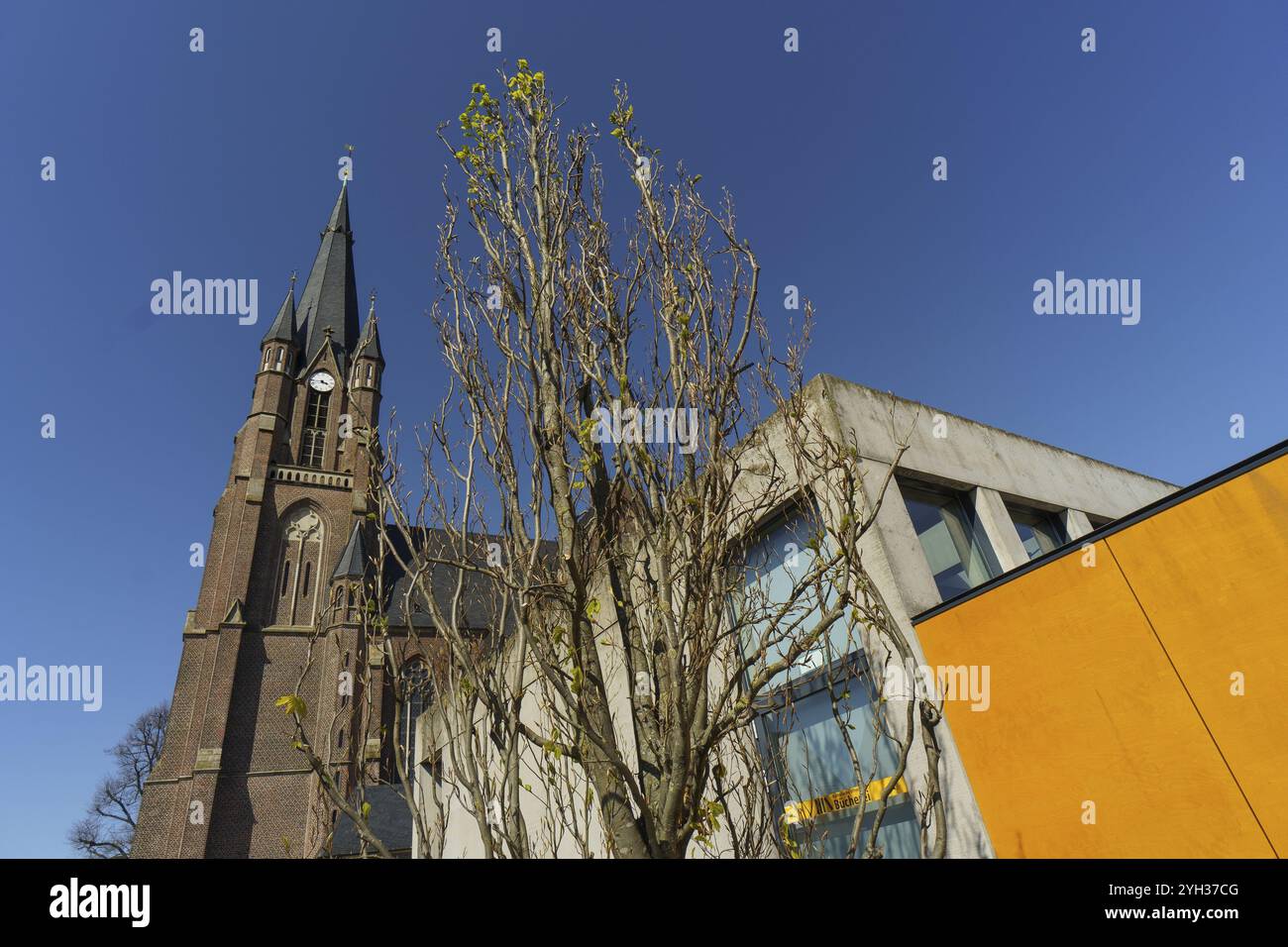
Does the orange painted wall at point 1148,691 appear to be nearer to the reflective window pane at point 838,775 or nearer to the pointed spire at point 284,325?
the reflective window pane at point 838,775

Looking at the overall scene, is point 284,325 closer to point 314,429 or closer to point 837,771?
point 314,429

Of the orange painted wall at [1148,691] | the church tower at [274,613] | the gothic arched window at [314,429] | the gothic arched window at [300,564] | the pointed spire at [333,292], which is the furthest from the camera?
the pointed spire at [333,292]

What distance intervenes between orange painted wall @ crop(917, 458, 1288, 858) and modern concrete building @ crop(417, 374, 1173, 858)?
0.40 metres

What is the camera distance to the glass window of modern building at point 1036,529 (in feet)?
30.0

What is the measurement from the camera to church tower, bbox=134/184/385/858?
24312mm

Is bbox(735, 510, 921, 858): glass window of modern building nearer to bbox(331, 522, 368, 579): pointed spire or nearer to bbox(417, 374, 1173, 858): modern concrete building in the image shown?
bbox(417, 374, 1173, 858): modern concrete building

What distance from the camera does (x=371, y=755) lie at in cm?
2553

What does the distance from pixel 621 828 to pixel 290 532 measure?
111 feet

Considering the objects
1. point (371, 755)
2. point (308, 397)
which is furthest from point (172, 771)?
point (308, 397)

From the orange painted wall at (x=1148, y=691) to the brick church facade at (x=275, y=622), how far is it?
57.0 feet

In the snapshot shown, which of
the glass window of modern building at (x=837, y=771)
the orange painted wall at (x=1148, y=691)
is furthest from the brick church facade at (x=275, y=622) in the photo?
the orange painted wall at (x=1148, y=691)

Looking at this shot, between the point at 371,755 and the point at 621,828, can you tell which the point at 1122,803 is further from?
the point at 371,755

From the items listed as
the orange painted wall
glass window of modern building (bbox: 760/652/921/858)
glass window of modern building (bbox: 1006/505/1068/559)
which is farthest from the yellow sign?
glass window of modern building (bbox: 1006/505/1068/559)

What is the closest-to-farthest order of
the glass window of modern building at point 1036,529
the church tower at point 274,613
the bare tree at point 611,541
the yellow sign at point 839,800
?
the bare tree at point 611,541, the yellow sign at point 839,800, the glass window of modern building at point 1036,529, the church tower at point 274,613
